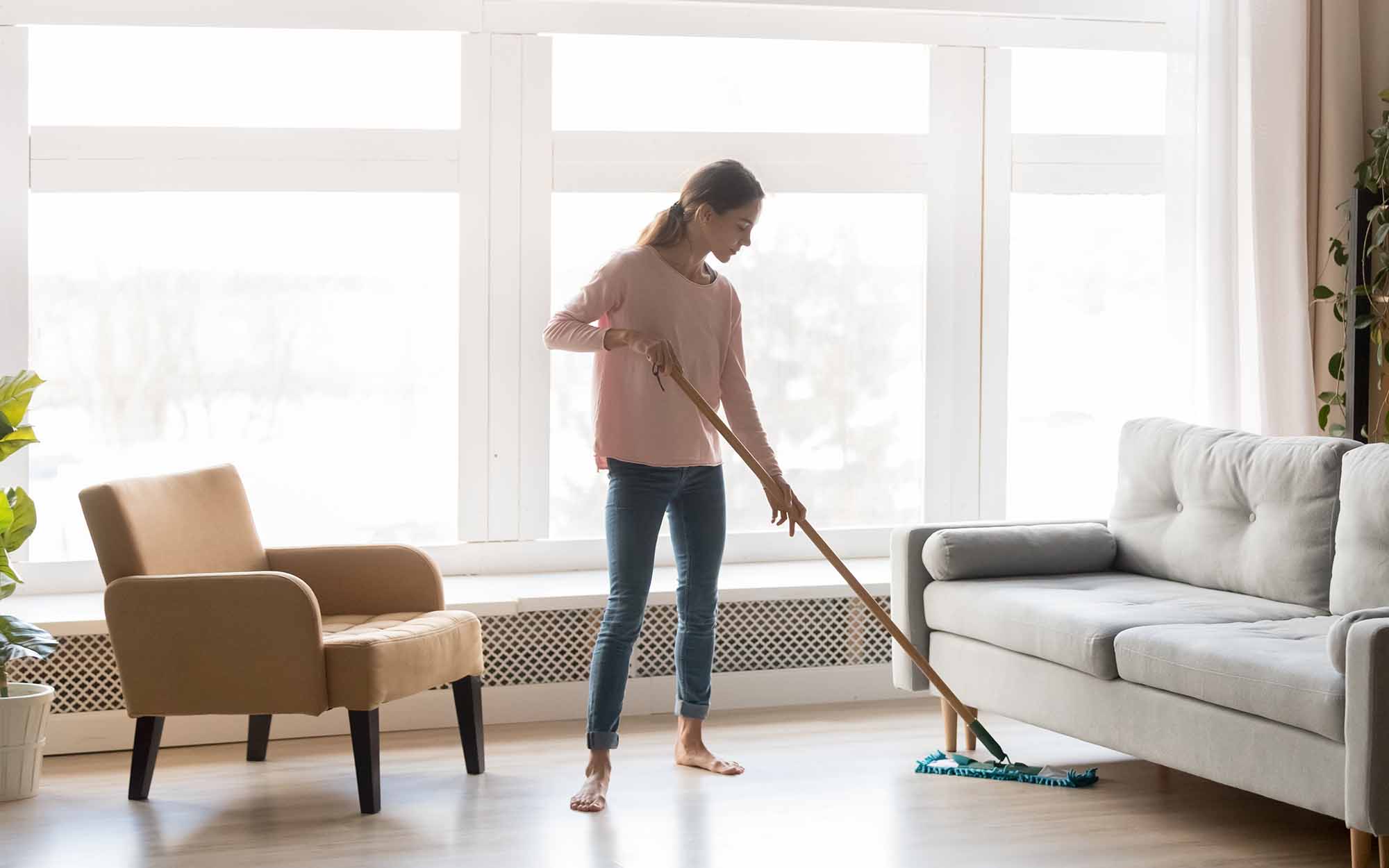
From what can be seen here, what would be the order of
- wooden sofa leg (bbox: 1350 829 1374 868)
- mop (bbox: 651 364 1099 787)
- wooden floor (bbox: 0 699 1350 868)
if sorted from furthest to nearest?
mop (bbox: 651 364 1099 787), wooden floor (bbox: 0 699 1350 868), wooden sofa leg (bbox: 1350 829 1374 868)

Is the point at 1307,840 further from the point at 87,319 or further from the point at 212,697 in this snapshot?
the point at 87,319

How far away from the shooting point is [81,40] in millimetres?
4258

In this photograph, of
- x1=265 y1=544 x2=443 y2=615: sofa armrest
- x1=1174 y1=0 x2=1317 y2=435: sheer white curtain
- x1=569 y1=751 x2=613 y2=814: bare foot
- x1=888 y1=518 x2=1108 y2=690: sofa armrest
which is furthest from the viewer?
x1=1174 y1=0 x2=1317 y2=435: sheer white curtain

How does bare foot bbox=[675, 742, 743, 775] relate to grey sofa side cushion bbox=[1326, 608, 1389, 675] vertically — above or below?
below

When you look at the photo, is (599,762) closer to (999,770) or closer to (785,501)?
(785,501)

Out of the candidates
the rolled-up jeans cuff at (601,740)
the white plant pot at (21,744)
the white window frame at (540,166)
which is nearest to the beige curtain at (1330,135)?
the white window frame at (540,166)

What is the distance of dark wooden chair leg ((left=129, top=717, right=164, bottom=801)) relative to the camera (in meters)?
3.37

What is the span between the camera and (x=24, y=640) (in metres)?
3.36

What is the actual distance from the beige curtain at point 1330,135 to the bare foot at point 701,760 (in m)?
2.47

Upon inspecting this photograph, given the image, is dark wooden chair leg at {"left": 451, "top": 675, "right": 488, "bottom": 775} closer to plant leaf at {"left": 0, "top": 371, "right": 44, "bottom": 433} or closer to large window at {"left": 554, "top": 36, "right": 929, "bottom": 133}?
plant leaf at {"left": 0, "top": 371, "right": 44, "bottom": 433}

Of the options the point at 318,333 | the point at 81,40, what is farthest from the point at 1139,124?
the point at 81,40

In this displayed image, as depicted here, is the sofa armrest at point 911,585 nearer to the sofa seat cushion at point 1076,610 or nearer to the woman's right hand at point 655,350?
the sofa seat cushion at point 1076,610

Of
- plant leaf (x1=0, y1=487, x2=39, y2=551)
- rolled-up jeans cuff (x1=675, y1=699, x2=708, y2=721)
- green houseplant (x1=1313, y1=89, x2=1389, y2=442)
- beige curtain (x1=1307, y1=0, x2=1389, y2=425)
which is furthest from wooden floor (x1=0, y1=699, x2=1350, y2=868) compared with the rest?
beige curtain (x1=1307, y1=0, x2=1389, y2=425)

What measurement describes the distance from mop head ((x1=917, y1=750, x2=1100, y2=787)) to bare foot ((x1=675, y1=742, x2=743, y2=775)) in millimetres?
474
